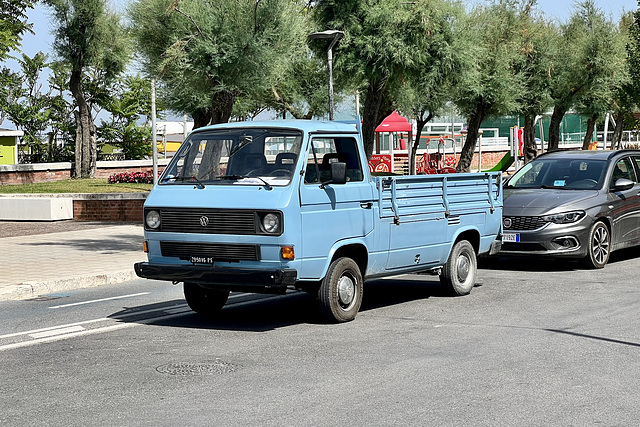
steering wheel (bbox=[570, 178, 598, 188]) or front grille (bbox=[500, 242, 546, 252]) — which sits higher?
steering wheel (bbox=[570, 178, 598, 188])

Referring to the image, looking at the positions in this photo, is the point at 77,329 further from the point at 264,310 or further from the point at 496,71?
the point at 496,71

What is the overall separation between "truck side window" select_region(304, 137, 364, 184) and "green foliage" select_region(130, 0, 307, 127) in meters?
10.4

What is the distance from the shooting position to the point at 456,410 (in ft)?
20.3

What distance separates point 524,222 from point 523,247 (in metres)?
0.38

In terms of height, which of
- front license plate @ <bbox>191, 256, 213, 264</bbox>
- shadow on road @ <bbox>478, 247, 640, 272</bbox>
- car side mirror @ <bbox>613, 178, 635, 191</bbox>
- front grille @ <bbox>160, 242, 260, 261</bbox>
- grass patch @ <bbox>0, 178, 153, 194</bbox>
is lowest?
shadow on road @ <bbox>478, 247, 640, 272</bbox>

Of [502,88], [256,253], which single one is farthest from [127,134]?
[256,253]

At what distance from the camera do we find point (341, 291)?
9547mm

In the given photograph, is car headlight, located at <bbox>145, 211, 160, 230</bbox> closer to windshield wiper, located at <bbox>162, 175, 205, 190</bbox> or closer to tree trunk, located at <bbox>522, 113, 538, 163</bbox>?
windshield wiper, located at <bbox>162, 175, 205, 190</bbox>

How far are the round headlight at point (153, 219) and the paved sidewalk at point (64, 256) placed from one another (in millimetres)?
3637

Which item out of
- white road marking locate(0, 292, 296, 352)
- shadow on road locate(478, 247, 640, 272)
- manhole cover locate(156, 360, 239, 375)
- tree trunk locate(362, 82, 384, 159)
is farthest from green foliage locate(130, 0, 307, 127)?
manhole cover locate(156, 360, 239, 375)

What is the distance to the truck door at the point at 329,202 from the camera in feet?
29.8

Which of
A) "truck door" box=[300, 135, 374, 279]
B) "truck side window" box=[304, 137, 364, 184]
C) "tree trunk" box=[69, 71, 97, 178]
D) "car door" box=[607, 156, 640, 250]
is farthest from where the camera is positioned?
"tree trunk" box=[69, 71, 97, 178]

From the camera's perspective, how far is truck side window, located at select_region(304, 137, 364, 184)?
9469 mm

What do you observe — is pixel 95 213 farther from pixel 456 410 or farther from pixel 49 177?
pixel 456 410
